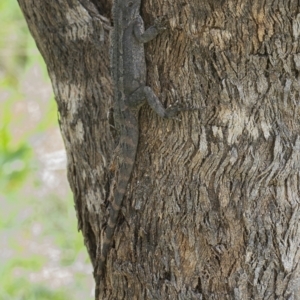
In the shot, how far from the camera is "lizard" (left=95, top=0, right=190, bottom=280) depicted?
11.4 feet

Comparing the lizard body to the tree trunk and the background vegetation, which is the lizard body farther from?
the background vegetation

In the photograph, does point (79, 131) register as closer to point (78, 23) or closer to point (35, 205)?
point (78, 23)

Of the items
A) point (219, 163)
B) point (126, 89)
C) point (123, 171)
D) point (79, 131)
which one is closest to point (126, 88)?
point (126, 89)

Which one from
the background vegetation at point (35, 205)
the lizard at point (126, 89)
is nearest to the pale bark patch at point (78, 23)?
the lizard at point (126, 89)

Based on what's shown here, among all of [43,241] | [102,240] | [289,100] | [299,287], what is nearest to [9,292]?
[43,241]

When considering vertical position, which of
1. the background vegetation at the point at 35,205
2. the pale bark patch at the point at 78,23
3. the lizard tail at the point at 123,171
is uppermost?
the pale bark patch at the point at 78,23

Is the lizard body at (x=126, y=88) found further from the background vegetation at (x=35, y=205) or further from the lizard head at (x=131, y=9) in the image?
the background vegetation at (x=35, y=205)

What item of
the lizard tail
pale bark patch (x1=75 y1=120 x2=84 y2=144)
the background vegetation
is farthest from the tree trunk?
the background vegetation

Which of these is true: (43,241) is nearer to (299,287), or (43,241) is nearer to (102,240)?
(102,240)

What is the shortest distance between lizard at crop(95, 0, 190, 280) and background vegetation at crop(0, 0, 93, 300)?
2749 mm

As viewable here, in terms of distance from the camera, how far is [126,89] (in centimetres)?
375

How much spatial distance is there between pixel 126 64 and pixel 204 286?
1580 mm

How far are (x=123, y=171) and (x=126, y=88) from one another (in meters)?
0.64

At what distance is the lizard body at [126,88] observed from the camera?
3.46 m
